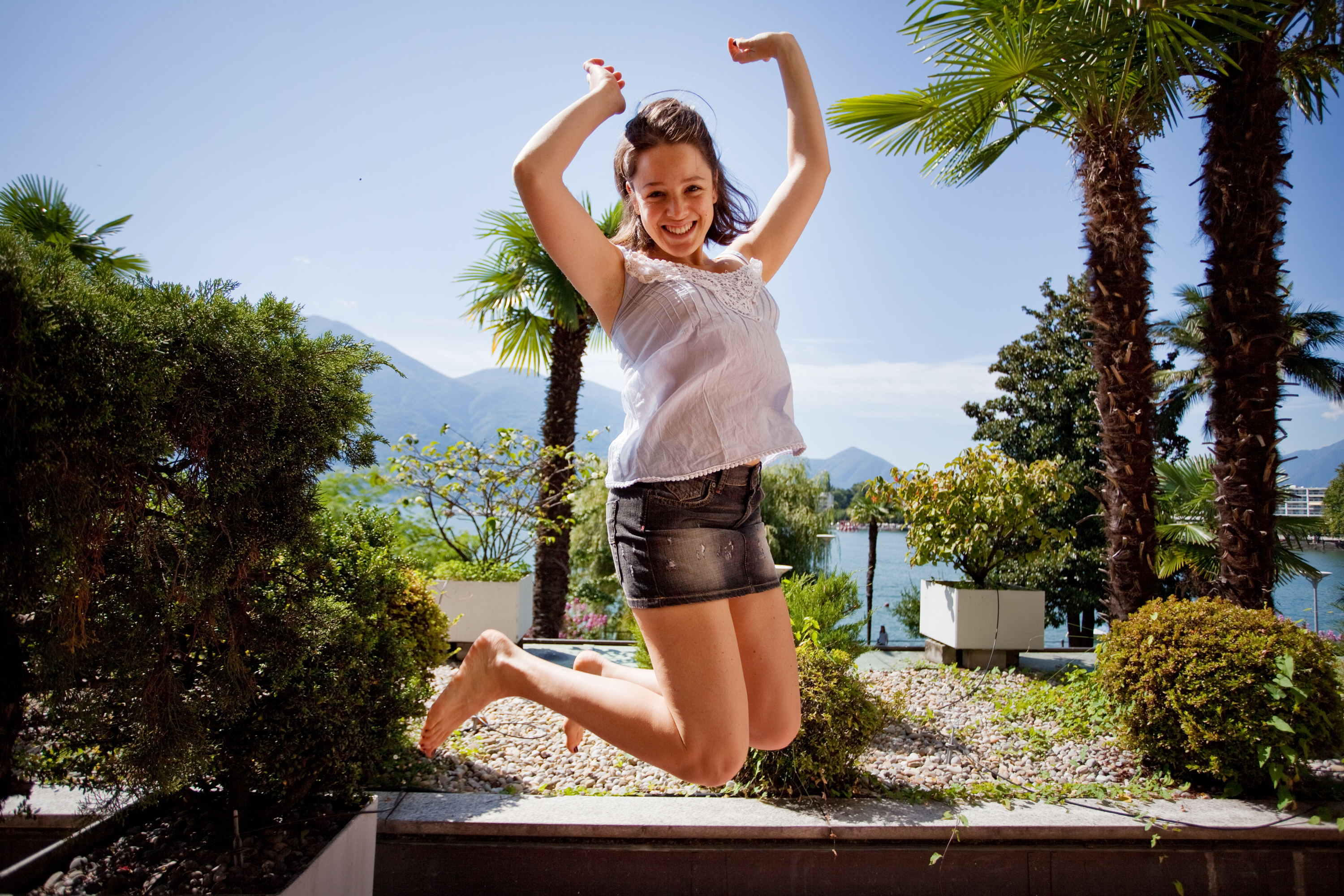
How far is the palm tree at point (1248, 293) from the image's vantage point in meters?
4.03

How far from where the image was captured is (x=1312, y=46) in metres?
4.57

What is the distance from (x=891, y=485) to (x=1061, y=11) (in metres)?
3.41

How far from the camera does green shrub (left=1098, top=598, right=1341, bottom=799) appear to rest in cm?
291

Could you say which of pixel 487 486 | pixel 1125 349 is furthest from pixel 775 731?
pixel 487 486

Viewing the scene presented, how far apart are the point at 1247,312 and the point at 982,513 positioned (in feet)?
Result: 7.14

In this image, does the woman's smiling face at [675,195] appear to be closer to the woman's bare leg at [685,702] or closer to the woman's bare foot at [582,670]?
the woman's bare leg at [685,702]

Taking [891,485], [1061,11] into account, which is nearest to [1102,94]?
[1061,11]

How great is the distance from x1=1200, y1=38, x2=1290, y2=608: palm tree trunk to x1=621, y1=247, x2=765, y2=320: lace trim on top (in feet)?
12.1

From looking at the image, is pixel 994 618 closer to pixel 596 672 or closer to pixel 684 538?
pixel 596 672

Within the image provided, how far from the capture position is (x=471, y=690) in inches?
79.4

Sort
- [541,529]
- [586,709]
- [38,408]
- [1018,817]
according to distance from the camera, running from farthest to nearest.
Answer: [541,529]
[1018,817]
[586,709]
[38,408]

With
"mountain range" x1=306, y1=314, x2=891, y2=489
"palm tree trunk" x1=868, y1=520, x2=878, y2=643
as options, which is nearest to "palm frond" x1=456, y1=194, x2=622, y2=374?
"palm tree trunk" x1=868, y1=520, x2=878, y2=643

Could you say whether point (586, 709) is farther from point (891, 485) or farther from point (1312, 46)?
point (1312, 46)

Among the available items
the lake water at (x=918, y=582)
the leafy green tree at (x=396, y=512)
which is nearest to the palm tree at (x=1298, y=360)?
the lake water at (x=918, y=582)
